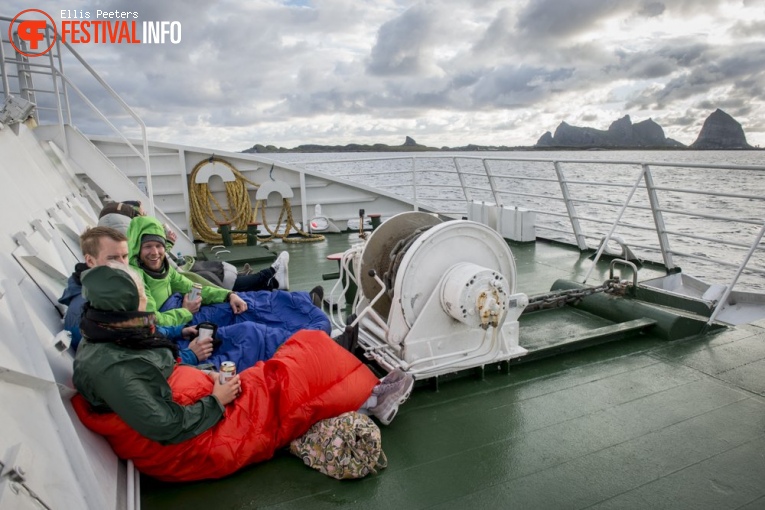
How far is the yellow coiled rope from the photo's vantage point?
7.54 m

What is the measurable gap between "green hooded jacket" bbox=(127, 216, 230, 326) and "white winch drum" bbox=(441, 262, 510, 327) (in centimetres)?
142

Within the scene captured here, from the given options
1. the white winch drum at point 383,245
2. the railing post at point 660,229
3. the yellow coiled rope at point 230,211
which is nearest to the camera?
the white winch drum at point 383,245

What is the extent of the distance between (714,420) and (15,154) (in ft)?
15.7

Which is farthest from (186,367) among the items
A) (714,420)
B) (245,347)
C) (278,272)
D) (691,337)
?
(691,337)

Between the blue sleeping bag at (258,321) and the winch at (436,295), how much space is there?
1.23ft

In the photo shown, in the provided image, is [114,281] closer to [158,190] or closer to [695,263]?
[158,190]

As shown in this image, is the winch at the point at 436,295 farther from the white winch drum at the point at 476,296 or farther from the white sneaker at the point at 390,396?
the white sneaker at the point at 390,396

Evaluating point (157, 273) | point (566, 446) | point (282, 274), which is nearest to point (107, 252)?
point (157, 273)

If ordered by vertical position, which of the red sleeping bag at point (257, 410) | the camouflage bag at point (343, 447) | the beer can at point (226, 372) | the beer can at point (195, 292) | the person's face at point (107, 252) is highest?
the person's face at point (107, 252)

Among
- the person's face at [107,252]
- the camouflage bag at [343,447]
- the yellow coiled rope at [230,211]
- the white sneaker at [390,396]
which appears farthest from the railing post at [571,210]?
the person's face at [107,252]

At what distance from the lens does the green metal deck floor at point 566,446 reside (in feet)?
6.61

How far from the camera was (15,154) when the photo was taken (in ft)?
12.9

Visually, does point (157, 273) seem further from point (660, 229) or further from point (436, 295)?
point (660, 229)

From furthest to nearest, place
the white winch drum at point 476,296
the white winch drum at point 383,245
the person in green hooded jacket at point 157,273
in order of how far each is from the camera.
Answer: the white winch drum at point 383,245 < the person in green hooded jacket at point 157,273 < the white winch drum at point 476,296
